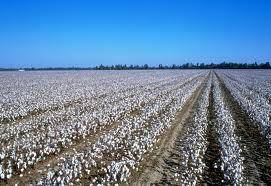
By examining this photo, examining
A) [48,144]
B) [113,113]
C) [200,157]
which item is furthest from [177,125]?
[48,144]

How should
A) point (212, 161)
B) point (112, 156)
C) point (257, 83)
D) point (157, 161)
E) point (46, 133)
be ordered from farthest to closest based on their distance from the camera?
point (257, 83)
point (46, 133)
point (112, 156)
point (157, 161)
point (212, 161)

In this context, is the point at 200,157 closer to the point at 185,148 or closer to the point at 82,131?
the point at 185,148

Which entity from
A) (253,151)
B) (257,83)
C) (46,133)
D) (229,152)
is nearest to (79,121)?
(46,133)

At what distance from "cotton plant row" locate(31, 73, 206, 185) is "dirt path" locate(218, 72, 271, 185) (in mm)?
3227

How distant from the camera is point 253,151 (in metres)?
12.9

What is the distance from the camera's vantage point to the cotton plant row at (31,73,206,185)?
980 cm

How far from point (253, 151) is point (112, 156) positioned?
486cm

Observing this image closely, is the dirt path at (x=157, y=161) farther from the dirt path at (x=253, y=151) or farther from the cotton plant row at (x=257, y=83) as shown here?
the cotton plant row at (x=257, y=83)

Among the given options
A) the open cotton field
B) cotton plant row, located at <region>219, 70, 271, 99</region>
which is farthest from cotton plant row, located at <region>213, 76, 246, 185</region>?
cotton plant row, located at <region>219, 70, 271, 99</region>

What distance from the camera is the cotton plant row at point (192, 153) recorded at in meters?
10.1

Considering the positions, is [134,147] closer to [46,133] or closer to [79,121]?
[46,133]

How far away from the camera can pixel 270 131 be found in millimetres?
15523

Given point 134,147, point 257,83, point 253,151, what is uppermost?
point 134,147

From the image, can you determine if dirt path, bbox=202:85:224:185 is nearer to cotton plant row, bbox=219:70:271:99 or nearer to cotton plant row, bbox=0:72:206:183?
cotton plant row, bbox=0:72:206:183
